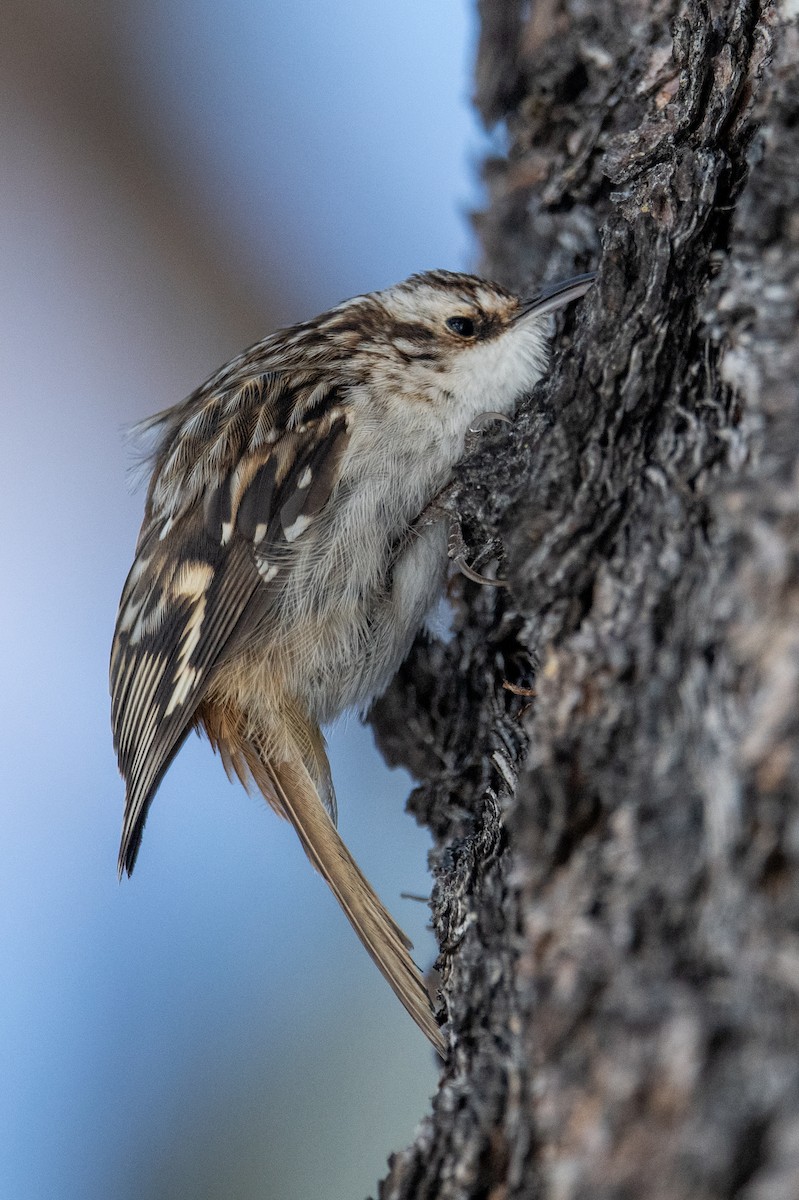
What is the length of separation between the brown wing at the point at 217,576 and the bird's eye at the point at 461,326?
0.25 metres

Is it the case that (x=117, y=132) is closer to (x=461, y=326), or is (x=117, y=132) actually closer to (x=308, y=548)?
(x=461, y=326)

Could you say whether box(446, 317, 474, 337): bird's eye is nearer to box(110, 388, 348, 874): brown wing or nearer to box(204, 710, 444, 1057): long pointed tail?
box(110, 388, 348, 874): brown wing

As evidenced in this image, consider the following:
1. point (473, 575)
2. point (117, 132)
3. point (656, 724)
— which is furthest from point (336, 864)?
point (117, 132)

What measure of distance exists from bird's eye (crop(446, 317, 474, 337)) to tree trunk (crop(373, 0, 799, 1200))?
375 mm

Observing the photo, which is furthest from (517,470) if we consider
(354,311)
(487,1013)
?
(354,311)

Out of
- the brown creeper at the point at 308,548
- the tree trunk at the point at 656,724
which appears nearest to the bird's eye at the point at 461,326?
the brown creeper at the point at 308,548

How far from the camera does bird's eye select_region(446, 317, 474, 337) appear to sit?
5.90ft

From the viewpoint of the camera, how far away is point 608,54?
5.77ft

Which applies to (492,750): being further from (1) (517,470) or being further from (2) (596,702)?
(2) (596,702)

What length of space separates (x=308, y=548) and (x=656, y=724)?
0.91 metres

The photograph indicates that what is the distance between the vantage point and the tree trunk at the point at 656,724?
2.37ft

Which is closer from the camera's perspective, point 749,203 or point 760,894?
point 760,894

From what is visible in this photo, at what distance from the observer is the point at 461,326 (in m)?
1.81

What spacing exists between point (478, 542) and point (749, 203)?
67cm
